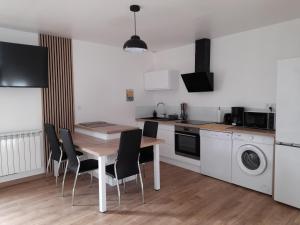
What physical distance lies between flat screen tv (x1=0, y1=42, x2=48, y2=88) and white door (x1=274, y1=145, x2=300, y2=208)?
3506mm

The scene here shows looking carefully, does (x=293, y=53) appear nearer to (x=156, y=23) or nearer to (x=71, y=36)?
(x=156, y=23)

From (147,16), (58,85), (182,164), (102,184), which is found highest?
(147,16)

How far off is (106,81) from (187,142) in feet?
6.60

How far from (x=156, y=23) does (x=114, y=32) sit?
78cm

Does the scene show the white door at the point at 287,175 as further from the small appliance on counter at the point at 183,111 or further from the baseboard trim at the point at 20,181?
the baseboard trim at the point at 20,181

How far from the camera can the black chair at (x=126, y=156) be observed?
8.41 feet

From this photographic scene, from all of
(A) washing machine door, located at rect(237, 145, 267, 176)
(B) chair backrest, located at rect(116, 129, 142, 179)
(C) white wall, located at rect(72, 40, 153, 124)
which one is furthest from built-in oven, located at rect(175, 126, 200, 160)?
(B) chair backrest, located at rect(116, 129, 142, 179)

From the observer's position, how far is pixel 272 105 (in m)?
3.42

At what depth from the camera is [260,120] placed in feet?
11.0

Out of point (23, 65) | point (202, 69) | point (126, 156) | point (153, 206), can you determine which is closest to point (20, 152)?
point (23, 65)

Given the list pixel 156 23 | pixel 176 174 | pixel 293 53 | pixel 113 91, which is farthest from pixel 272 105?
pixel 113 91

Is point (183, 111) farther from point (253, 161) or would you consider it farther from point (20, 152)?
point (20, 152)

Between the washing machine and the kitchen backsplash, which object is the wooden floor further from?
the kitchen backsplash

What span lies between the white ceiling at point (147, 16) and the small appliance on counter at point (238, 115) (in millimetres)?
1294
